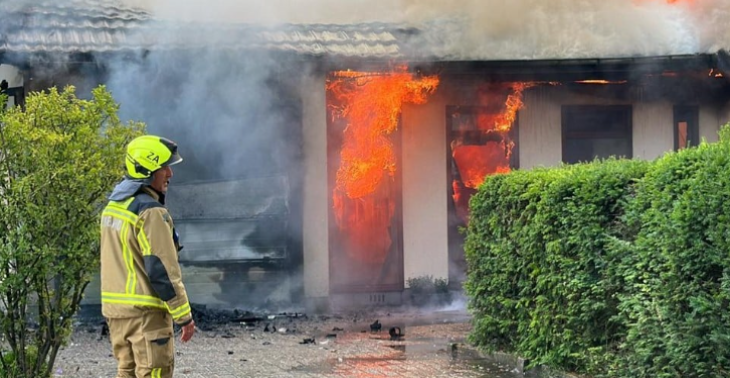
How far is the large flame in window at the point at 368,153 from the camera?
44.8 ft

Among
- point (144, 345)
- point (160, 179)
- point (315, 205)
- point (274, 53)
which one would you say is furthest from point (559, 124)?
point (144, 345)

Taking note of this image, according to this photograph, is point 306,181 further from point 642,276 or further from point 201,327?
point 642,276

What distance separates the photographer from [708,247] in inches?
241

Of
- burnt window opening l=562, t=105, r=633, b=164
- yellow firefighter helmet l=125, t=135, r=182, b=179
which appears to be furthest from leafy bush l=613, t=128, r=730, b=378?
burnt window opening l=562, t=105, r=633, b=164

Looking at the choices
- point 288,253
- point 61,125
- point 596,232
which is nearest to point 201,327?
point 288,253

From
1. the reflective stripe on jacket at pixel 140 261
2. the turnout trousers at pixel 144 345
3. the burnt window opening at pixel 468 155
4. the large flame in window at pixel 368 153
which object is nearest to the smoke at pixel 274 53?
the large flame in window at pixel 368 153

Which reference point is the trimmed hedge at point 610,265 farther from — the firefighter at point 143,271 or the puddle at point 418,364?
the firefighter at point 143,271

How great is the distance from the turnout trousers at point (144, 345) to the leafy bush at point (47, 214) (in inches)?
63.8

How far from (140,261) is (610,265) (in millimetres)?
3564

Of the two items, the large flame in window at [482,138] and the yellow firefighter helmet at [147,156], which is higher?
the large flame in window at [482,138]

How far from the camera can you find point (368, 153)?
13.8 meters

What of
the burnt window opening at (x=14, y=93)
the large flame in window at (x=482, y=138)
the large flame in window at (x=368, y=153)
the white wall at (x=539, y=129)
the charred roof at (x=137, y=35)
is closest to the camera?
the charred roof at (x=137, y=35)

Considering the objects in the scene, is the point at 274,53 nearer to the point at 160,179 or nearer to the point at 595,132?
the point at 595,132

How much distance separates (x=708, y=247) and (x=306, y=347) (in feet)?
18.2
